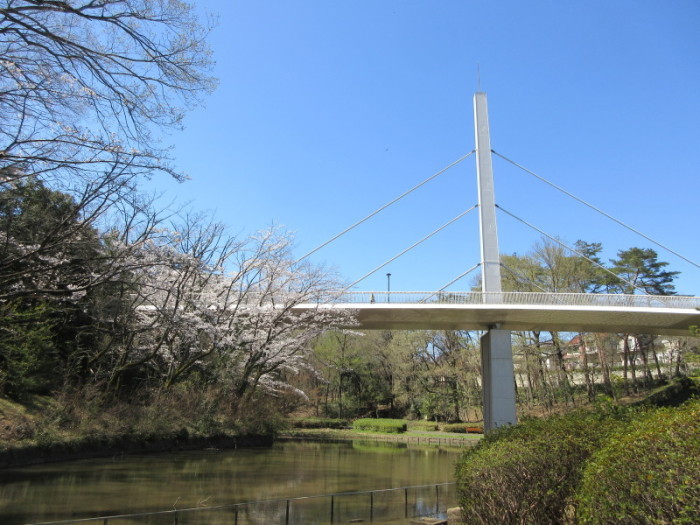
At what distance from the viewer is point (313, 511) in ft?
31.6

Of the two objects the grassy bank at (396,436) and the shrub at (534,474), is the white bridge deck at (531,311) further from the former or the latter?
the shrub at (534,474)

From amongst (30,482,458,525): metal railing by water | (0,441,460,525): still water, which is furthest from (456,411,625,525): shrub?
(0,441,460,525): still water

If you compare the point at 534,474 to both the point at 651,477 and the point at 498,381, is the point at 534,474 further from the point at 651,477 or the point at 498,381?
the point at 498,381

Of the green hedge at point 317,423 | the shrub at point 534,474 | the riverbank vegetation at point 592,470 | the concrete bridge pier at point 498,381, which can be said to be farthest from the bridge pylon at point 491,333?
the shrub at point 534,474

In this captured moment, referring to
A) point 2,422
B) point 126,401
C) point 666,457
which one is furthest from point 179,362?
point 666,457

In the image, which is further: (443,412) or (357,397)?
(357,397)

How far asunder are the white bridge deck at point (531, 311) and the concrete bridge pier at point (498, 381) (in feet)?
3.23

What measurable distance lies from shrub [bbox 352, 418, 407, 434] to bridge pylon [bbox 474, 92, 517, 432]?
982cm

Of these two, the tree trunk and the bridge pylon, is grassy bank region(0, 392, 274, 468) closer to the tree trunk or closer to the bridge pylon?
the bridge pylon

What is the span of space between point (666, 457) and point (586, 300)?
26523 mm

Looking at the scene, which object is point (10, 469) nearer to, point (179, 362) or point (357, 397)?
point (179, 362)

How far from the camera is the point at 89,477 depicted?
1183 cm

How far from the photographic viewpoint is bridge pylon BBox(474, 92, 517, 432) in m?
27.0

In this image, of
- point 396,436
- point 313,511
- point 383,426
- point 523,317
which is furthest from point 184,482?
point 383,426
